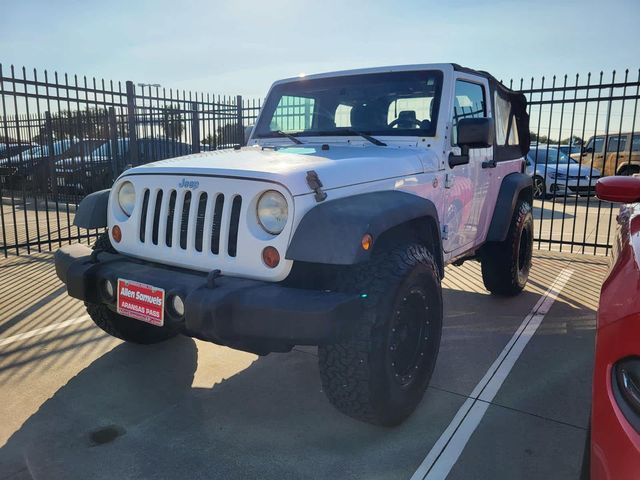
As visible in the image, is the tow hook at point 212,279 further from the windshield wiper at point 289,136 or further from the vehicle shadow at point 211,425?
the windshield wiper at point 289,136

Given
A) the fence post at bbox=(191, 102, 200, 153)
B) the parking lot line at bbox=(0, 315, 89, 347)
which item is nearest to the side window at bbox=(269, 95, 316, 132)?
Answer: the parking lot line at bbox=(0, 315, 89, 347)

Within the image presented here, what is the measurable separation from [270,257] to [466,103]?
2239 millimetres

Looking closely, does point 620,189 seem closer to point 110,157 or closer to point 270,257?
point 270,257

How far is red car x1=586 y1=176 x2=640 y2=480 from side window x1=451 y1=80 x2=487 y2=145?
206 centimetres

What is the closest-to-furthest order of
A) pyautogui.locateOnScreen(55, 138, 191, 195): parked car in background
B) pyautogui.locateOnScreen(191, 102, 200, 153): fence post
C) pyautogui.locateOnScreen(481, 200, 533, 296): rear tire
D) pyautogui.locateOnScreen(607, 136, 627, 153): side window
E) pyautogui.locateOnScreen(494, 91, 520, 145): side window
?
1. pyautogui.locateOnScreen(494, 91, 520, 145): side window
2. pyautogui.locateOnScreen(481, 200, 533, 296): rear tire
3. pyautogui.locateOnScreen(191, 102, 200, 153): fence post
4. pyautogui.locateOnScreen(55, 138, 191, 195): parked car in background
5. pyautogui.locateOnScreen(607, 136, 627, 153): side window

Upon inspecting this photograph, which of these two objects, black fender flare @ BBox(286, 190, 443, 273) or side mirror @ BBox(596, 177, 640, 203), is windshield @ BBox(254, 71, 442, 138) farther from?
side mirror @ BBox(596, 177, 640, 203)

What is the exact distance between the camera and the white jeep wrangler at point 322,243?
86.3 inches

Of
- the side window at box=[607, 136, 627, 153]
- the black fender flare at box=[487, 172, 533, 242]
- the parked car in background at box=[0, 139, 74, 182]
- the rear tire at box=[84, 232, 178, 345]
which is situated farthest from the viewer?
the side window at box=[607, 136, 627, 153]

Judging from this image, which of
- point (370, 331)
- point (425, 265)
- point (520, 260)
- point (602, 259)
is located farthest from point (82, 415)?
point (602, 259)

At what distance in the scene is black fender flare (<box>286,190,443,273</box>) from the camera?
215cm

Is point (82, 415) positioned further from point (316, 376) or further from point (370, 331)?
point (370, 331)

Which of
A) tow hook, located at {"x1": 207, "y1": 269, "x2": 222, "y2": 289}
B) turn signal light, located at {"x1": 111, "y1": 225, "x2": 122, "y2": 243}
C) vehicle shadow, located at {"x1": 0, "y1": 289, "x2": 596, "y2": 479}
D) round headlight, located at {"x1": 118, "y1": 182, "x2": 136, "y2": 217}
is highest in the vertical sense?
round headlight, located at {"x1": 118, "y1": 182, "x2": 136, "y2": 217}

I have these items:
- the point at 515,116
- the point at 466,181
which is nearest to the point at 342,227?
the point at 466,181

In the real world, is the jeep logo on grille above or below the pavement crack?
above
